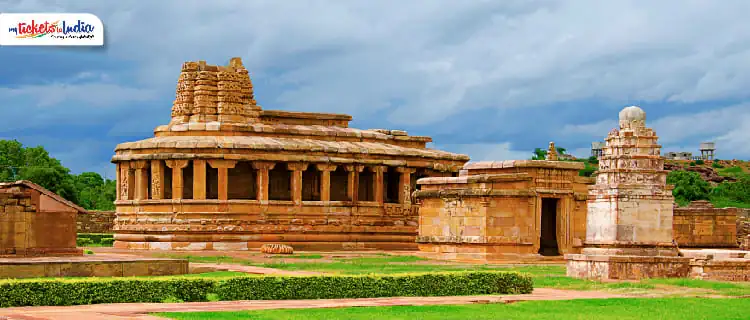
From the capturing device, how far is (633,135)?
2881 centimetres

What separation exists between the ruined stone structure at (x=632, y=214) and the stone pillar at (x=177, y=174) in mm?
20581

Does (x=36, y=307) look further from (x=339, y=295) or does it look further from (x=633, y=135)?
(x=633, y=135)

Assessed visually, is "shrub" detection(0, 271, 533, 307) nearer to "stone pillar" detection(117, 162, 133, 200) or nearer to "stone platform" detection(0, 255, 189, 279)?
"stone platform" detection(0, 255, 189, 279)

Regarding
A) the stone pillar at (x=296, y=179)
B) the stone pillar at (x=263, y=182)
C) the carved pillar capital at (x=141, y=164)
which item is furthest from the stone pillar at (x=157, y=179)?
the stone pillar at (x=296, y=179)

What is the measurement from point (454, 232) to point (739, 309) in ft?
60.4

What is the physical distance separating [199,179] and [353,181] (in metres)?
6.61

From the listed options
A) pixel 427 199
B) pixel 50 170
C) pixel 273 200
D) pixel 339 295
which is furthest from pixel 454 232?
pixel 50 170

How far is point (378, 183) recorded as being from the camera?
161ft

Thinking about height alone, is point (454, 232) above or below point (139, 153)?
below

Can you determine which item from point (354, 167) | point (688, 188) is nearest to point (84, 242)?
point (354, 167)

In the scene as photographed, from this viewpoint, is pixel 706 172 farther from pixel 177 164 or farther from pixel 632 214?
pixel 632 214

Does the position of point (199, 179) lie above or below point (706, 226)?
above

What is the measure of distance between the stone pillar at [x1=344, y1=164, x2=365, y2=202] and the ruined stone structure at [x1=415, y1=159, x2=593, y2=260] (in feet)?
22.5

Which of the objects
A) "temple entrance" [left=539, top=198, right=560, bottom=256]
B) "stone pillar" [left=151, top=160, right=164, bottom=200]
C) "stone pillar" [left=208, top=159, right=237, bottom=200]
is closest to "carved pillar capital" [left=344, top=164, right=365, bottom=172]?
"stone pillar" [left=208, top=159, right=237, bottom=200]
